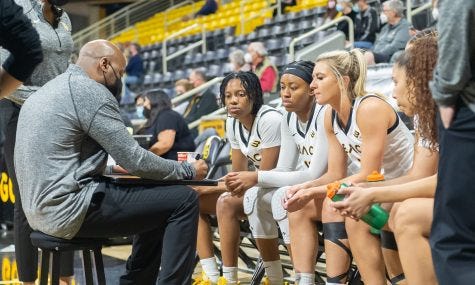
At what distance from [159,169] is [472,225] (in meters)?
1.70

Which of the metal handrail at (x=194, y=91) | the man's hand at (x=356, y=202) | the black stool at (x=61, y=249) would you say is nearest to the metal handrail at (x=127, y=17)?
the metal handrail at (x=194, y=91)

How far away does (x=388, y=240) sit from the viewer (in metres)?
3.17

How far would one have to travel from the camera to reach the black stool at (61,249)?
11.8 feet

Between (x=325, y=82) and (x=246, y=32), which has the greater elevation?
(x=325, y=82)

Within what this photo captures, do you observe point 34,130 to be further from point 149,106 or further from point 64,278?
point 149,106

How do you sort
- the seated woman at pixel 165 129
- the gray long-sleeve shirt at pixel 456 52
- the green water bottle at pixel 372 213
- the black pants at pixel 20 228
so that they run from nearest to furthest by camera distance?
the gray long-sleeve shirt at pixel 456 52 → the green water bottle at pixel 372 213 → the black pants at pixel 20 228 → the seated woman at pixel 165 129

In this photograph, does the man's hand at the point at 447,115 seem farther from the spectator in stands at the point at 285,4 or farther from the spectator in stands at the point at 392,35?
the spectator in stands at the point at 285,4

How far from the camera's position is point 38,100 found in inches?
145

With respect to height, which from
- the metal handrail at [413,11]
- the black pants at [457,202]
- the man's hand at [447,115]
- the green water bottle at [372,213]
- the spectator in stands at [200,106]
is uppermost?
the man's hand at [447,115]

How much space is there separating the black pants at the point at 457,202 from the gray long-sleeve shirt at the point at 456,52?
0.16 ft

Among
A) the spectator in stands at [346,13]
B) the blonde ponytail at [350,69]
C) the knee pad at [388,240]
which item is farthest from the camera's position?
the spectator in stands at [346,13]

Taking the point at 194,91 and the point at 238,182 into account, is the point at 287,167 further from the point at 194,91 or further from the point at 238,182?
the point at 194,91

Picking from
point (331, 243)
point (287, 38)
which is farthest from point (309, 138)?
point (287, 38)

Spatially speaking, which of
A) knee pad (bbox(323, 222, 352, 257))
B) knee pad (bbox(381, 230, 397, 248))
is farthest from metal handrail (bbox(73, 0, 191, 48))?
knee pad (bbox(381, 230, 397, 248))
